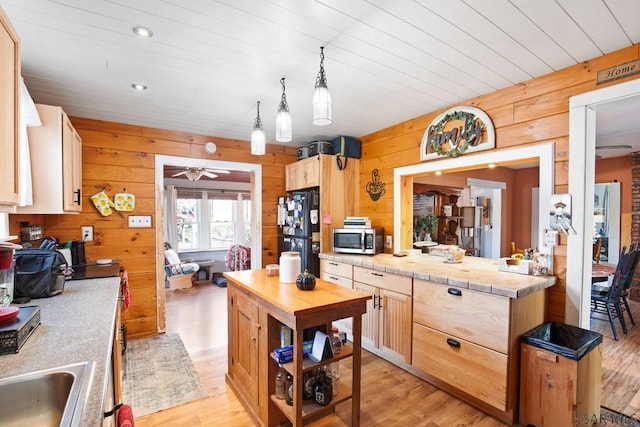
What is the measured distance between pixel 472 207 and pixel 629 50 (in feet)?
13.2

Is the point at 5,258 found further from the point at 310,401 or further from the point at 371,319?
the point at 371,319

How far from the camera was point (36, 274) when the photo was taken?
1.78 m

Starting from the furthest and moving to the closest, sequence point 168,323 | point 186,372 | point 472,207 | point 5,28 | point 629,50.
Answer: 1. point 472,207
2. point 168,323
3. point 186,372
4. point 629,50
5. point 5,28

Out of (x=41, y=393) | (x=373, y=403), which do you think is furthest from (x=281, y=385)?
(x=41, y=393)

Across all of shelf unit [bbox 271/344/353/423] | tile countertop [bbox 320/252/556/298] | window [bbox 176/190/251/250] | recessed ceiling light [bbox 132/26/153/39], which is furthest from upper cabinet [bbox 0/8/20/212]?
window [bbox 176/190/251/250]

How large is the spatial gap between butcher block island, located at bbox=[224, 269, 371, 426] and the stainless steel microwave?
1301 millimetres

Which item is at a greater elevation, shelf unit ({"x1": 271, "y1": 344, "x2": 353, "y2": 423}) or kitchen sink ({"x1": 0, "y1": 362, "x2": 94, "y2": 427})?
kitchen sink ({"x1": 0, "y1": 362, "x2": 94, "y2": 427})

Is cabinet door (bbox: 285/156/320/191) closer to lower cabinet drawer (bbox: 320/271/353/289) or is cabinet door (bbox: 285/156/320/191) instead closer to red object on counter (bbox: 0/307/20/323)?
lower cabinet drawer (bbox: 320/271/353/289)

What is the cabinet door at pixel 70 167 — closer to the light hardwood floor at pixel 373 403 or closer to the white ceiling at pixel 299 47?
the white ceiling at pixel 299 47

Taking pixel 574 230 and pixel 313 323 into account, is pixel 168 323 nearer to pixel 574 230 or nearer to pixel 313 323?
pixel 313 323

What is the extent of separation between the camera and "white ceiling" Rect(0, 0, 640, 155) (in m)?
1.51

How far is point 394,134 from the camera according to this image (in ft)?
11.1

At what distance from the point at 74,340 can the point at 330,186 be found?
2783 mm

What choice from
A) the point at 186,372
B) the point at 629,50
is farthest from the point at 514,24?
the point at 186,372
